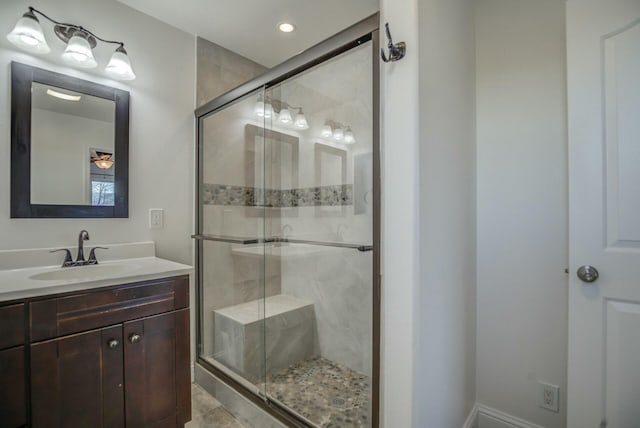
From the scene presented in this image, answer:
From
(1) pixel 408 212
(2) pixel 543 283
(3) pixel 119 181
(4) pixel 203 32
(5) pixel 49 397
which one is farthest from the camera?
(4) pixel 203 32

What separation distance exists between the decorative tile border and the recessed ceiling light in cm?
116

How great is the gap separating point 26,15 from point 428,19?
1.89 metres

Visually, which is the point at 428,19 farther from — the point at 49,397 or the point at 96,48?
the point at 49,397

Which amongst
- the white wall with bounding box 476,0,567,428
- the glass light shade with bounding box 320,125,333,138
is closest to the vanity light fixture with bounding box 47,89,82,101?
the glass light shade with bounding box 320,125,333,138

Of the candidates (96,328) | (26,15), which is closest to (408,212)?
(96,328)

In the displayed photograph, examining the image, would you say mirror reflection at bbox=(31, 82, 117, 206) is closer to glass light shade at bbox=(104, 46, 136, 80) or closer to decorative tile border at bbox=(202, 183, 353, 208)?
glass light shade at bbox=(104, 46, 136, 80)

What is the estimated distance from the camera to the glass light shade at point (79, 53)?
1.55 metres

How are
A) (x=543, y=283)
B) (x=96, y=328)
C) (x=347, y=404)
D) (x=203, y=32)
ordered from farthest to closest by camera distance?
(x=203, y=32)
(x=347, y=404)
(x=543, y=283)
(x=96, y=328)

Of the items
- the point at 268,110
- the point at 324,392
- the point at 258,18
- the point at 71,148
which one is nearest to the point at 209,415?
the point at 324,392

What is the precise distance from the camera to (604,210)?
3.73ft

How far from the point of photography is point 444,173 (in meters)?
1.19

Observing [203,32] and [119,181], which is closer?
[119,181]

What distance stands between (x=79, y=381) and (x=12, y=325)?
0.34 metres

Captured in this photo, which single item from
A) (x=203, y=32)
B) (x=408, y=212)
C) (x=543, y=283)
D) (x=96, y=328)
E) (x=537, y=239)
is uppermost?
(x=203, y=32)
